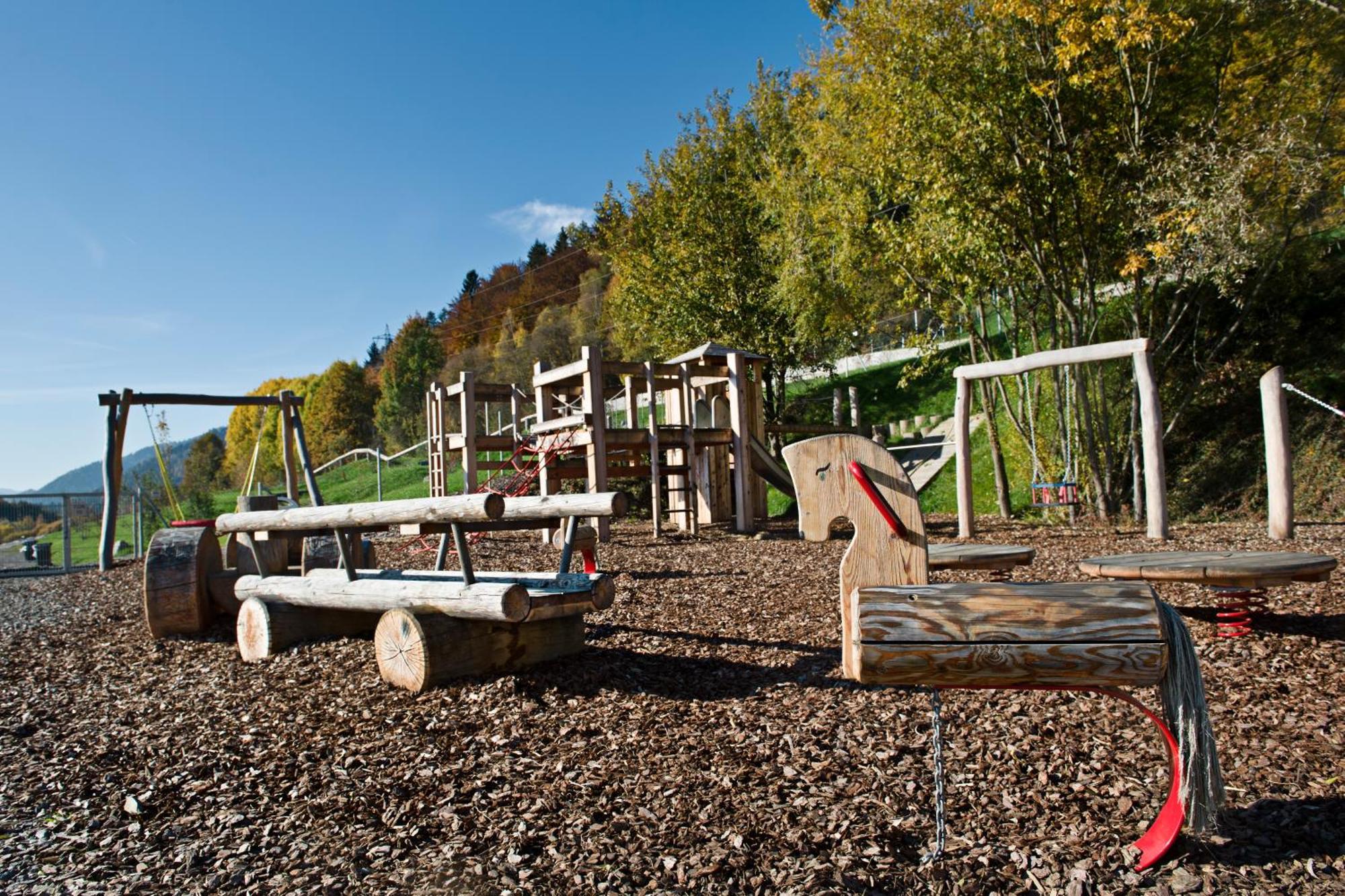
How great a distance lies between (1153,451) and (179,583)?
886 cm

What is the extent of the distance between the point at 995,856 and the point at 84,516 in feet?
58.7

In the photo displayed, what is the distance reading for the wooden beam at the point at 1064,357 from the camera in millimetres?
9094

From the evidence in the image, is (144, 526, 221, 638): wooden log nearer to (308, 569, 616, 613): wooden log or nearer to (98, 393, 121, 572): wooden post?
(308, 569, 616, 613): wooden log

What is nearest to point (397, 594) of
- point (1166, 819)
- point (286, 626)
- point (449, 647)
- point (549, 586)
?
point (449, 647)

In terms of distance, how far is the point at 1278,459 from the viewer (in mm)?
8258

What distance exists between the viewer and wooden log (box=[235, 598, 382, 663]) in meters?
5.58

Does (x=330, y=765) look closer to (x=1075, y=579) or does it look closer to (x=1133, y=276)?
(x=1075, y=579)

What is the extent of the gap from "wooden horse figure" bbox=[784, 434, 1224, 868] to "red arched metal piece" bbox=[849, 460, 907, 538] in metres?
0.11

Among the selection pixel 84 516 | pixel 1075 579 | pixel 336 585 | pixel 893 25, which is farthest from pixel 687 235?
pixel 336 585

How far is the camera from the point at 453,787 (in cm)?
350

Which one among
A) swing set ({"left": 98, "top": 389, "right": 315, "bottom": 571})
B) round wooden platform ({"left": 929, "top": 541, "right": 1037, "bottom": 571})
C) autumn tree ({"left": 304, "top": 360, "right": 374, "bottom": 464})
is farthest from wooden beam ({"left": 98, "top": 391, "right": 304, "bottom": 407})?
autumn tree ({"left": 304, "top": 360, "right": 374, "bottom": 464})

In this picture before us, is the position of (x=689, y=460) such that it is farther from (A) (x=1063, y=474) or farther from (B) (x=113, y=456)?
(B) (x=113, y=456)

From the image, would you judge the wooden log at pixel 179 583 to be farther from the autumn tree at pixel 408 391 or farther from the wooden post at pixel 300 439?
the autumn tree at pixel 408 391

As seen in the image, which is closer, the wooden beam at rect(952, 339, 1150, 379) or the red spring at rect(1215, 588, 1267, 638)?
the red spring at rect(1215, 588, 1267, 638)
